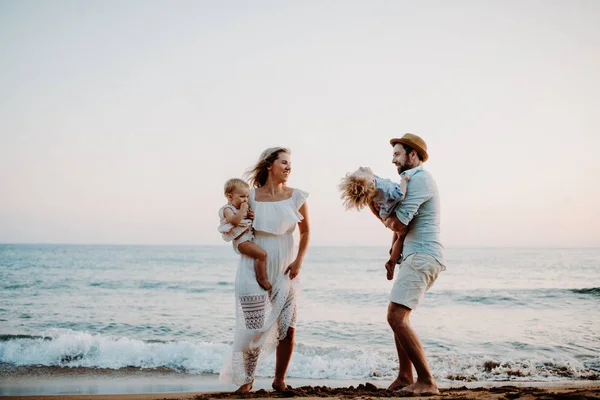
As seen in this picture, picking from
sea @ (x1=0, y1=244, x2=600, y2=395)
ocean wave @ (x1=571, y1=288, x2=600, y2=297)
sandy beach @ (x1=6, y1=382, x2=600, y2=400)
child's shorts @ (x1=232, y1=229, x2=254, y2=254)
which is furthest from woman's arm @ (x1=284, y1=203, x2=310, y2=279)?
ocean wave @ (x1=571, y1=288, x2=600, y2=297)

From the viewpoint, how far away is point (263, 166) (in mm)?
4645

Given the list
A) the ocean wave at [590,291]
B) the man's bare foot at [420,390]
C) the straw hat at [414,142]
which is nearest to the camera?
the man's bare foot at [420,390]

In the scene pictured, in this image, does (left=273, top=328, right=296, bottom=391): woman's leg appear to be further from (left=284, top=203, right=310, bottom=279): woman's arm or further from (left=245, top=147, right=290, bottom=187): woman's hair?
(left=245, top=147, right=290, bottom=187): woman's hair

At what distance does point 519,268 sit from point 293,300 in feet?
82.6

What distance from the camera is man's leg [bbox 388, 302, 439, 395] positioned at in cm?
A: 416

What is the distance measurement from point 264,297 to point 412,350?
4.25ft

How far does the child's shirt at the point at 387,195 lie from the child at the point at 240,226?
Answer: 3.49 ft

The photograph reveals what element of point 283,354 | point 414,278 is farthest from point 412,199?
point 283,354

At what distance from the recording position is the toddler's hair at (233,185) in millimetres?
4430

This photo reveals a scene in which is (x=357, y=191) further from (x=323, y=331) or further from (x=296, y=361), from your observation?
(x=323, y=331)

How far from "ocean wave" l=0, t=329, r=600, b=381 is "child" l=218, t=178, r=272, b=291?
265 cm

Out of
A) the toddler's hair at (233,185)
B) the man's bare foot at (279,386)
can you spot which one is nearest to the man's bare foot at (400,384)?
Answer: the man's bare foot at (279,386)

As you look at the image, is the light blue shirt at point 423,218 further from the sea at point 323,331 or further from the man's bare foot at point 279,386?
the sea at point 323,331

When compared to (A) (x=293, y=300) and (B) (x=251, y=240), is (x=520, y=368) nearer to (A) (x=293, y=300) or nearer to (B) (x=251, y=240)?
(A) (x=293, y=300)
